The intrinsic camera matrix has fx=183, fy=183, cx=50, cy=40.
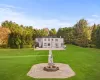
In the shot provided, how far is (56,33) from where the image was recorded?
87.8m

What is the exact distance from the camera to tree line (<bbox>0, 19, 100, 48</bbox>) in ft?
205

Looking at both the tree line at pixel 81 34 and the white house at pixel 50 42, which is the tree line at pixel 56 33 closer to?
the tree line at pixel 81 34

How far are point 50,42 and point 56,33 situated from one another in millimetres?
24080

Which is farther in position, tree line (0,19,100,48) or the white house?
the white house

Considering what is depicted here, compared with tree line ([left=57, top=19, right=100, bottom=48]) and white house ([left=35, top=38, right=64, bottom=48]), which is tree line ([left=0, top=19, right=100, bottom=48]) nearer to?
tree line ([left=57, top=19, right=100, bottom=48])

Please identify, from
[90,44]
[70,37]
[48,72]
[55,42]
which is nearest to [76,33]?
[70,37]

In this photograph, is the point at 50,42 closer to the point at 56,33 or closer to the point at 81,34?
the point at 81,34

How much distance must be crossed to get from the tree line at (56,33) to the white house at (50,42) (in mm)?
3845

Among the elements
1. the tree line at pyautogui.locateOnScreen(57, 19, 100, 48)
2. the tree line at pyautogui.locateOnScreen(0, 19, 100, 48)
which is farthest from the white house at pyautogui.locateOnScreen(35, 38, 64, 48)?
the tree line at pyautogui.locateOnScreen(57, 19, 100, 48)

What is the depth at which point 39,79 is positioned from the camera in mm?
15562

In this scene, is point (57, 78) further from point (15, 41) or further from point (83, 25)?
point (83, 25)

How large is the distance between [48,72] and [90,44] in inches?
2023

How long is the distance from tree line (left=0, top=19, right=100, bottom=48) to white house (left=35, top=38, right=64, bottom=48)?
151 inches

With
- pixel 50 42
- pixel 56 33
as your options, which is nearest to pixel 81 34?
pixel 50 42
